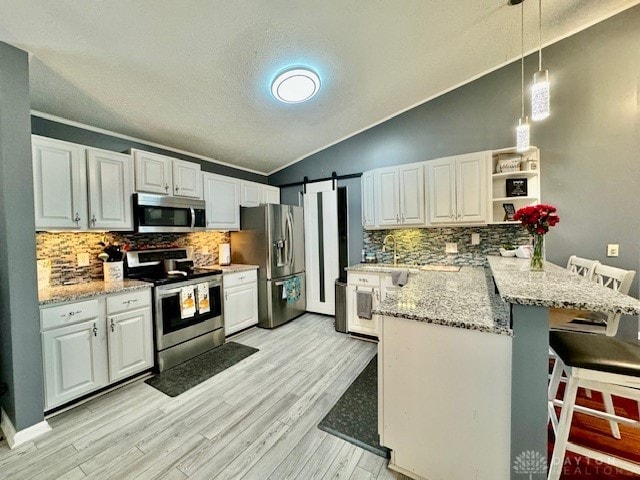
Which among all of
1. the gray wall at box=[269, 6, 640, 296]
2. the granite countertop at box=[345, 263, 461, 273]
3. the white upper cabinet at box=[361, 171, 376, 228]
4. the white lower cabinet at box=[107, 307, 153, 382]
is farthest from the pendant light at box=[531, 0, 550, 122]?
the white lower cabinet at box=[107, 307, 153, 382]

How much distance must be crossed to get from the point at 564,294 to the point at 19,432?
3322 mm

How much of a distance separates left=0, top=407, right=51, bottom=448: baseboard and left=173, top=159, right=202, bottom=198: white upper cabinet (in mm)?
2214

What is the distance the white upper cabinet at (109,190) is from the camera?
2325mm

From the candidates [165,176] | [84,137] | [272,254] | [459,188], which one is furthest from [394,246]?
[84,137]

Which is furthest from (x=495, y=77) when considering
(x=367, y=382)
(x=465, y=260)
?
(x=367, y=382)

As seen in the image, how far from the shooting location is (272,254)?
3695 millimetres

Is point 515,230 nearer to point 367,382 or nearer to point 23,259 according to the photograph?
point 367,382

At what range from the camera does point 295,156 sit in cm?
430

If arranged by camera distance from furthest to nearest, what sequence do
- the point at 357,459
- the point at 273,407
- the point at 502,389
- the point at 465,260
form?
the point at 465,260
the point at 273,407
the point at 357,459
the point at 502,389

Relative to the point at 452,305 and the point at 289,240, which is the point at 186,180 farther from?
the point at 452,305

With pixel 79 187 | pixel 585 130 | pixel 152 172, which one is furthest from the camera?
pixel 152 172

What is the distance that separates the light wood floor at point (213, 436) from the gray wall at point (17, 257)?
0.35 meters

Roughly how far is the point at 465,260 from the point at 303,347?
2.29 metres

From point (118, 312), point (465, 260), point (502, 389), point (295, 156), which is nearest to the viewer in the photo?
point (502, 389)
